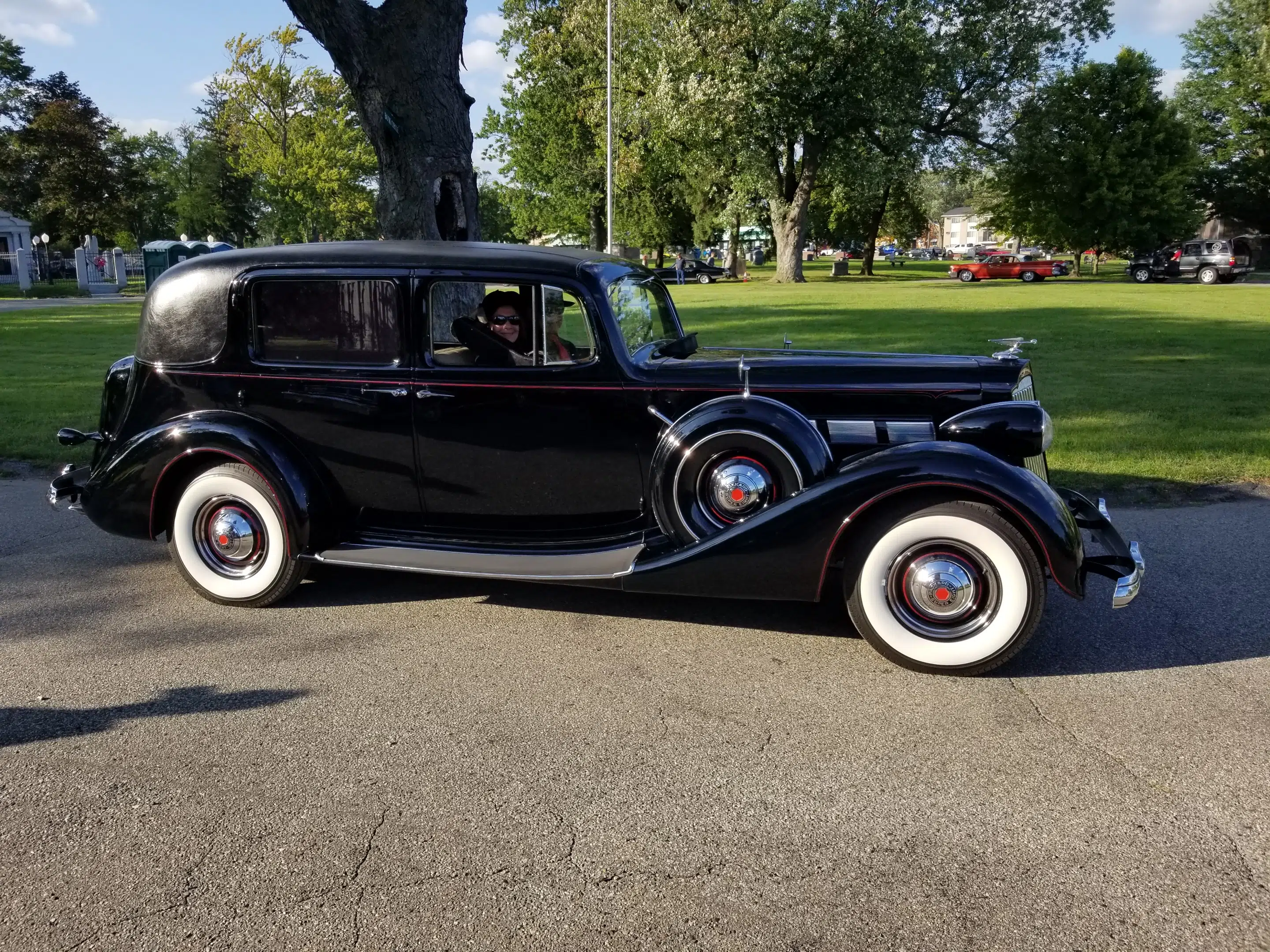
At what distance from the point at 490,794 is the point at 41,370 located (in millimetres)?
13254

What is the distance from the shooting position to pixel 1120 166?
149 feet

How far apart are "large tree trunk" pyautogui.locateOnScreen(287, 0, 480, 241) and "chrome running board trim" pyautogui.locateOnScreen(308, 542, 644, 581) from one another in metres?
6.07

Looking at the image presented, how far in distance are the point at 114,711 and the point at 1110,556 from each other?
4.20 metres

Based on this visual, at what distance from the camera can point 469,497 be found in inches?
192

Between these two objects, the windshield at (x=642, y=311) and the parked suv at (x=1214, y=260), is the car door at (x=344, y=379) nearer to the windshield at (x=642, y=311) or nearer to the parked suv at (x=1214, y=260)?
the windshield at (x=642, y=311)

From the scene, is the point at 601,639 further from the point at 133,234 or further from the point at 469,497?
the point at 133,234

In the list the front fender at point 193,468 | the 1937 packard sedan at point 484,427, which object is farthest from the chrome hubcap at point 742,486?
the front fender at point 193,468

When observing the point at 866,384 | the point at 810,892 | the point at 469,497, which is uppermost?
the point at 866,384

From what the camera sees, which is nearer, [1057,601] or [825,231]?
[1057,601]

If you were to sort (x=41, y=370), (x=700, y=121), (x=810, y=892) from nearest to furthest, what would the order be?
(x=810, y=892) → (x=41, y=370) → (x=700, y=121)

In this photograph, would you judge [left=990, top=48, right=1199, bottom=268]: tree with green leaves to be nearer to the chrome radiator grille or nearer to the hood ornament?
the hood ornament

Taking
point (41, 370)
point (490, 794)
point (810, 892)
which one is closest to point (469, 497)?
point (490, 794)

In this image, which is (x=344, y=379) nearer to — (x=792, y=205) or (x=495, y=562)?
(x=495, y=562)

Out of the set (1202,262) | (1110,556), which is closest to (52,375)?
(1110,556)
